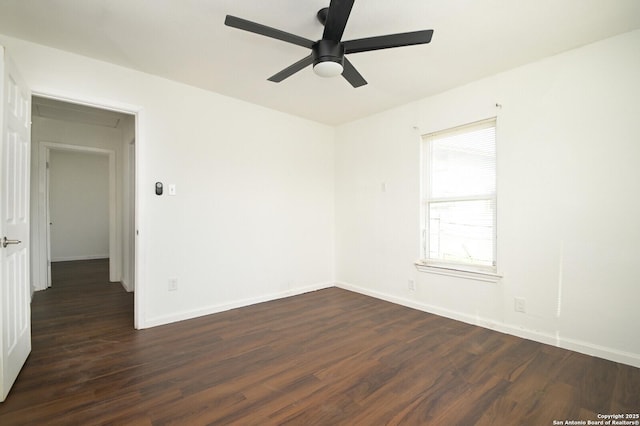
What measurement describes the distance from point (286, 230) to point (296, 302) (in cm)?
99

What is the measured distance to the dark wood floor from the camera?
1700 mm

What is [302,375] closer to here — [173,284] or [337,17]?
[173,284]

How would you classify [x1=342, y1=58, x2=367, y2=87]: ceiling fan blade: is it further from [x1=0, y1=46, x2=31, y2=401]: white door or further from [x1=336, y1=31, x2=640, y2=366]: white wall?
[x1=0, y1=46, x2=31, y2=401]: white door

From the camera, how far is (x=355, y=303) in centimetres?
382

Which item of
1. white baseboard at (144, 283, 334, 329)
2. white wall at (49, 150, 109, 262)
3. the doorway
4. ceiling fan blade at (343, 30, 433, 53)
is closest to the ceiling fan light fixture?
ceiling fan blade at (343, 30, 433, 53)

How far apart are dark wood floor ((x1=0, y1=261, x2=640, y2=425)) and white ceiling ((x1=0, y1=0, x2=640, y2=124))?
2.57 metres

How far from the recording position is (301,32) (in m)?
2.28

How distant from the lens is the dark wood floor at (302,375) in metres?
1.70

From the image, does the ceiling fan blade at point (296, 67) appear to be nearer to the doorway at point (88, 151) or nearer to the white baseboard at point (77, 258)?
the doorway at point (88, 151)

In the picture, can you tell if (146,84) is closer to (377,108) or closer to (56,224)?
(377,108)

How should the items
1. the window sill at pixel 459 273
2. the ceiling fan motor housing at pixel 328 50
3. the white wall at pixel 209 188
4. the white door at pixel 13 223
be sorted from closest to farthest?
A: 1. the white door at pixel 13 223
2. the ceiling fan motor housing at pixel 328 50
3. the white wall at pixel 209 188
4. the window sill at pixel 459 273

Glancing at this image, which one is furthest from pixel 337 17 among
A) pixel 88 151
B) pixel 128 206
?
pixel 88 151

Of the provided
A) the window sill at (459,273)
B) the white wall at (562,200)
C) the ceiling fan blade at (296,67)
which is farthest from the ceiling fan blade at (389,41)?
the window sill at (459,273)

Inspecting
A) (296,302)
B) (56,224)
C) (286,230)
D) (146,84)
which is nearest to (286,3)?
(146,84)
